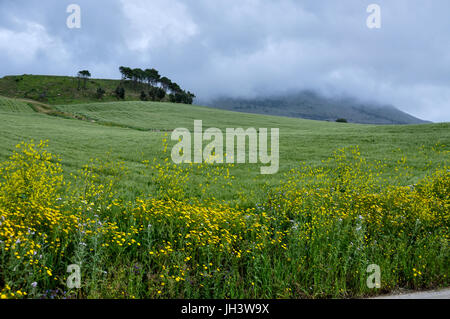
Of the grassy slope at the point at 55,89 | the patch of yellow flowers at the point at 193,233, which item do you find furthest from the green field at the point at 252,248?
the grassy slope at the point at 55,89

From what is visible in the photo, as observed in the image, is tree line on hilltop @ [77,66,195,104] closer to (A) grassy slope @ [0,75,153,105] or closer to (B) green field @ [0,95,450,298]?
(A) grassy slope @ [0,75,153,105]

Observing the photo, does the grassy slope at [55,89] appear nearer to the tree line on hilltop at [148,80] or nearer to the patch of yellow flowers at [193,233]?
the tree line on hilltop at [148,80]

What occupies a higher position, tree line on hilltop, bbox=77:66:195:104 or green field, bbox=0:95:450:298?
tree line on hilltop, bbox=77:66:195:104

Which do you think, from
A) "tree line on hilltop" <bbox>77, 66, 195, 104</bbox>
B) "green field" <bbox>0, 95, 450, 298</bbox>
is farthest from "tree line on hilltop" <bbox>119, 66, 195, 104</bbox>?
"green field" <bbox>0, 95, 450, 298</bbox>

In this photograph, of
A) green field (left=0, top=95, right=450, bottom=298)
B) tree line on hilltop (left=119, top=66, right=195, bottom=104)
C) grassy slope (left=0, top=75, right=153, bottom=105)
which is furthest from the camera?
tree line on hilltop (left=119, top=66, right=195, bottom=104)

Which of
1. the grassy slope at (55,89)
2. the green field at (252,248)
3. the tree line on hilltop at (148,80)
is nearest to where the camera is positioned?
the green field at (252,248)

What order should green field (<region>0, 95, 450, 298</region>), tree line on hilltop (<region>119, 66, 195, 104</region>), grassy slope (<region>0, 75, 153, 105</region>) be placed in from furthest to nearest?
tree line on hilltop (<region>119, 66, 195, 104</region>), grassy slope (<region>0, 75, 153, 105</region>), green field (<region>0, 95, 450, 298</region>)

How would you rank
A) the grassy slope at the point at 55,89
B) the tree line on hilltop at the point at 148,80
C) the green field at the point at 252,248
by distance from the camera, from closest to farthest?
the green field at the point at 252,248, the grassy slope at the point at 55,89, the tree line on hilltop at the point at 148,80

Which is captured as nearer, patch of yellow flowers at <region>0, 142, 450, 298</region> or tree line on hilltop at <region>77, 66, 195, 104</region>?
patch of yellow flowers at <region>0, 142, 450, 298</region>

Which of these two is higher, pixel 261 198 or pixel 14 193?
pixel 14 193
